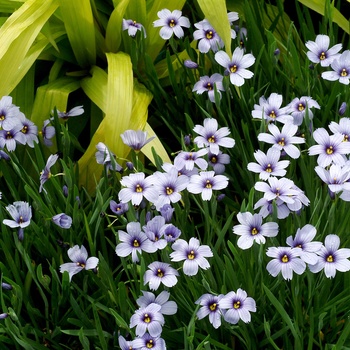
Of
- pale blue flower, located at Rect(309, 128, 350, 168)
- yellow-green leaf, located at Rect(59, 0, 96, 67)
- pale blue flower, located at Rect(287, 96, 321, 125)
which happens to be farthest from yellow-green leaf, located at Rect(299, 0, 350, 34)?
pale blue flower, located at Rect(309, 128, 350, 168)

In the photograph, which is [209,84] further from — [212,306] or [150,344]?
[150,344]

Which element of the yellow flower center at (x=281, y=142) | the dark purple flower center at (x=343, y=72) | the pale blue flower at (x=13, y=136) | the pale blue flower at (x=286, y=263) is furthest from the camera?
the dark purple flower center at (x=343, y=72)

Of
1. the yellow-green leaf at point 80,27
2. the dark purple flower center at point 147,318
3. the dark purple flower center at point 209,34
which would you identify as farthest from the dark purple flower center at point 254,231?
the yellow-green leaf at point 80,27

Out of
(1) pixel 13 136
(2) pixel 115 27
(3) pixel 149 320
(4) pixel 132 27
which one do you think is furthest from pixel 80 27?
(3) pixel 149 320

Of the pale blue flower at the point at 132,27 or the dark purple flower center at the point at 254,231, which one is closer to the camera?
the dark purple flower center at the point at 254,231

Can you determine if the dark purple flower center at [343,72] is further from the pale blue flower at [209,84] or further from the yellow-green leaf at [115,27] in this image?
the yellow-green leaf at [115,27]

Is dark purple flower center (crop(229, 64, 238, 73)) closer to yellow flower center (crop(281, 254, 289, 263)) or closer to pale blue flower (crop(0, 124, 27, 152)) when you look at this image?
pale blue flower (crop(0, 124, 27, 152))
